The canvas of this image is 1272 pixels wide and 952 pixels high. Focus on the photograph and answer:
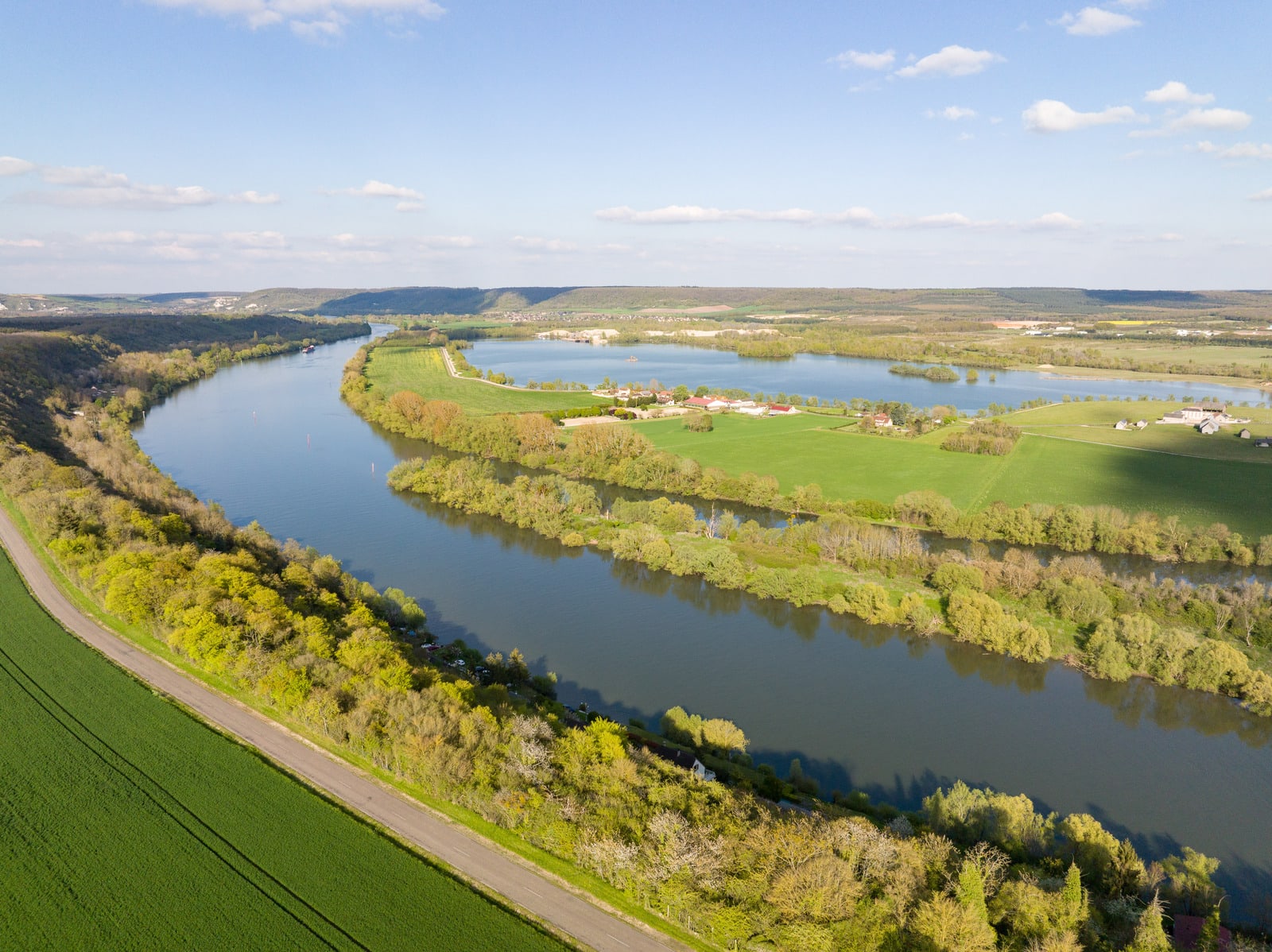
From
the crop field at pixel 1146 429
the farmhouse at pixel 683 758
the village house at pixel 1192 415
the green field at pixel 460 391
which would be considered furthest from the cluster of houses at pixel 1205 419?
the farmhouse at pixel 683 758

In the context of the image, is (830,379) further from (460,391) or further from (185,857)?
(185,857)

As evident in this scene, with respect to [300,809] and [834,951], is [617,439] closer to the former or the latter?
[300,809]

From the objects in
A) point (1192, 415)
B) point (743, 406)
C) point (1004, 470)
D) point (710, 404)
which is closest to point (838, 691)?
point (1004, 470)

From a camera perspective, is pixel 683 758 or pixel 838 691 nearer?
pixel 683 758

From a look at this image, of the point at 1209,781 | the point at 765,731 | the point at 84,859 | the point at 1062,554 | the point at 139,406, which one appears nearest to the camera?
the point at 84,859

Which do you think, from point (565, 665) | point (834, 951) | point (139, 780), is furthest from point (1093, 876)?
point (139, 780)

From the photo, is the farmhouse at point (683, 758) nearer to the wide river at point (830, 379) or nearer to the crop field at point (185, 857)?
the crop field at point (185, 857)
